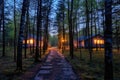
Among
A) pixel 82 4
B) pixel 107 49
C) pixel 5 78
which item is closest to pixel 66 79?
pixel 5 78

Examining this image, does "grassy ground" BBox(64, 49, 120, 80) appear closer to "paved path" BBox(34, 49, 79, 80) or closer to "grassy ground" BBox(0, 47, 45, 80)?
"paved path" BBox(34, 49, 79, 80)

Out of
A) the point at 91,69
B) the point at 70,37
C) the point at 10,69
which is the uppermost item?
the point at 70,37

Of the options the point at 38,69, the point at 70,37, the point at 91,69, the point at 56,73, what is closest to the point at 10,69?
the point at 38,69

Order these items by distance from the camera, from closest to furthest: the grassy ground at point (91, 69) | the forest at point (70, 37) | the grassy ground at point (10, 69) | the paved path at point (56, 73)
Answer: the forest at point (70, 37)
the grassy ground at point (10, 69)
the paved path at point (56, 73)
the grassy ground at point (91, 69)

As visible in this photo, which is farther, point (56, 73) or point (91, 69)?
point (91, 69)

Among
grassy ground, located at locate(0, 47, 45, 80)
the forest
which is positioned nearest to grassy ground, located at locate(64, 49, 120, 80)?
the forest

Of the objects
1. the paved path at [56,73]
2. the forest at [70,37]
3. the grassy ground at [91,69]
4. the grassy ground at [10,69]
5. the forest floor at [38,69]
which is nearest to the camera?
the forest at [70,37]

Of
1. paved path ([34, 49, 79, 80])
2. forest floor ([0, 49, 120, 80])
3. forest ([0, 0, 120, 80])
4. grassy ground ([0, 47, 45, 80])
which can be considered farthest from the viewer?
paved path ([34, 49, 79, 80])

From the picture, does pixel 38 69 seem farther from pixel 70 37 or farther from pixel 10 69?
pixel 70 37

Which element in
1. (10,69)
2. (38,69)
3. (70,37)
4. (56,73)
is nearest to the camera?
(56,73)

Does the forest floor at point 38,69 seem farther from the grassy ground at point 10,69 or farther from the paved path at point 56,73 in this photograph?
the paved path at point 56,73

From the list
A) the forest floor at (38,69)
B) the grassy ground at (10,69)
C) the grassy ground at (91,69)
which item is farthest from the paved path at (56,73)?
the grassy ground at (10,69)

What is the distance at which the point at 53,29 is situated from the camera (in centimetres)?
7038

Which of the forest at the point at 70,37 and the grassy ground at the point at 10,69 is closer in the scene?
the forest at the point at 70,37
